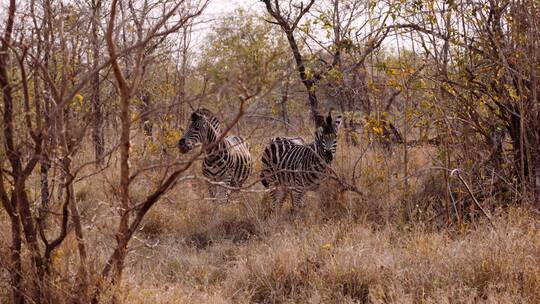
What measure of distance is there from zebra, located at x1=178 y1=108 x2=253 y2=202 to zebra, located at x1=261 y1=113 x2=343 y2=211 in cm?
35

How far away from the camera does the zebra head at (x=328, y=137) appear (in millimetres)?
6180

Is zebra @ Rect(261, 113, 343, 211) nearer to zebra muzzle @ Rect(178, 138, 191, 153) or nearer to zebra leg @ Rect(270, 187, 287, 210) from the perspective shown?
zebra leg @ Rect(270, 187, 287, 210)

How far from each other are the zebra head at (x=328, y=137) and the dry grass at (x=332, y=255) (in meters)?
0.43

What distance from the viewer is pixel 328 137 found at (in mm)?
6176

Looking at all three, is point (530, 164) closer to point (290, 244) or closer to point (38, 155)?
point (290, 244)

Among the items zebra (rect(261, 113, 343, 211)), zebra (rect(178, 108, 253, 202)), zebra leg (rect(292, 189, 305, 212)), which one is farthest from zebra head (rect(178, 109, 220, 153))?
zebra leg (rect(292, 189, 305, 212))

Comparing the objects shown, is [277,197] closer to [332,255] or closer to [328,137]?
[328,137]

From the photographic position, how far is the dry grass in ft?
11.8

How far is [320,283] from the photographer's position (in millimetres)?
3854

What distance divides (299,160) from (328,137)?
602 mm

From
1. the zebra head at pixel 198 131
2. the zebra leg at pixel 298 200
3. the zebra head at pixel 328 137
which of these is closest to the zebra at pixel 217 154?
the zebra head at pixel 198 131

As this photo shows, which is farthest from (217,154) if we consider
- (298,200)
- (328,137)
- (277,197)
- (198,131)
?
(328,137)

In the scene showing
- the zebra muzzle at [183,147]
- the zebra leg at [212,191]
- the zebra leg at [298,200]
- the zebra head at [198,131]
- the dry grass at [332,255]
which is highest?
the zebra head at [198,131]

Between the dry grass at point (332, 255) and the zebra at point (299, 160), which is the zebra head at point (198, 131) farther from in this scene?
the dry grass at point (332, 255)
